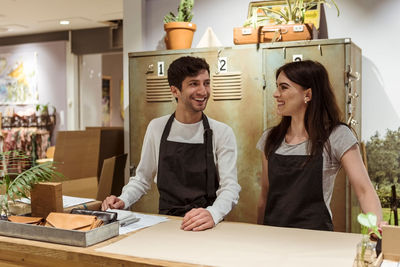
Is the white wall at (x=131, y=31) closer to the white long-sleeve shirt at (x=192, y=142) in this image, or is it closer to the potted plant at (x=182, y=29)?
the potted plant at (x=182, y=29)

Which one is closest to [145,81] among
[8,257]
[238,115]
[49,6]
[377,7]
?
[238,115]

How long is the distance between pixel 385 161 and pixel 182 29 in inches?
78.7

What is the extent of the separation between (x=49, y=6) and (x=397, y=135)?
4.70 metres

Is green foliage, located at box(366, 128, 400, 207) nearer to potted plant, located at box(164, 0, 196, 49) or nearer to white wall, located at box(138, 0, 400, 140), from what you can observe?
white wall, located at box(138, 0, 400, 140)

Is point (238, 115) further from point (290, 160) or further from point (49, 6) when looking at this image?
point (49, 6)

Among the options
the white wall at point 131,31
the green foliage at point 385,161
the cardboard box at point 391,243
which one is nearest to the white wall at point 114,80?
the white wall at point 131,31

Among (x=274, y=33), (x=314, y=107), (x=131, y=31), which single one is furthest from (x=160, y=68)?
(x=314, y=107)

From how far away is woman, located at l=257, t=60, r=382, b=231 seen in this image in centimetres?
221

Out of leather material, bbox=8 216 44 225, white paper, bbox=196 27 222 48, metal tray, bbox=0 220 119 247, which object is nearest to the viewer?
metal tray, bbox=0 220 119 247

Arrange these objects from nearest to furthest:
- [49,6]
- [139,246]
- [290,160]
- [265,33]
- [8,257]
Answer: [139,246] → [8,257] → [290,160] → [265,33] → [49,6]

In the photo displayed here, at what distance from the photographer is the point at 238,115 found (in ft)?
12.0

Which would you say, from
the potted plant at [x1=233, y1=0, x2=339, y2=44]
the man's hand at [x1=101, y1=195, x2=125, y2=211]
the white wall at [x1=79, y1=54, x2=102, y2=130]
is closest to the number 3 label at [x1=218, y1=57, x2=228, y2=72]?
the potted plant at [x1=233, y1=0, x2=339, y2=44]

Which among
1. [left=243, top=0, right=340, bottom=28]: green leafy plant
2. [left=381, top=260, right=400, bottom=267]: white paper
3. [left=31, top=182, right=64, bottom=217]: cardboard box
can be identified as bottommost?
[left=381, top=260, right=400, bottom=267]: white paper

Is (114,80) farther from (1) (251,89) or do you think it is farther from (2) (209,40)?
(1) (251,89)
